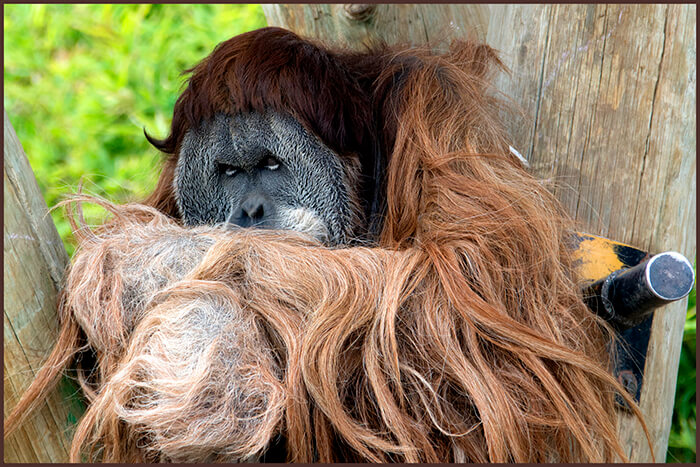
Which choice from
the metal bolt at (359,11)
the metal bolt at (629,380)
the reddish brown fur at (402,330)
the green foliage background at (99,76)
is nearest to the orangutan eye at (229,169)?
the reddish brown fur at (402,330)

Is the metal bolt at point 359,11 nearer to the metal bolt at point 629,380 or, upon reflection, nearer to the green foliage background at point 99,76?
the metal bolt at point 629,380

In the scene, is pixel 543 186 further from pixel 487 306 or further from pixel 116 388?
pixel 116 388

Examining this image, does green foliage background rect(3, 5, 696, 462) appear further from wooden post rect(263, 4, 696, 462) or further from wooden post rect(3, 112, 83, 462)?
wooden post rect(263, 4, 696, 462)

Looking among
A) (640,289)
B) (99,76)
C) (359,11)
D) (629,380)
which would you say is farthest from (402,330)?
(99,76)

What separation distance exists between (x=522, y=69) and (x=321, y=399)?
1.03 meters

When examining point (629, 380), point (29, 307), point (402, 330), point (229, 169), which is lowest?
point (629, 380)

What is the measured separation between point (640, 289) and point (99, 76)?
10.6ft

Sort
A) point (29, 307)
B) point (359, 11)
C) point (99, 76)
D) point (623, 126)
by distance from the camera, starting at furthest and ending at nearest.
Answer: point (99, 76), point (359, 11), point (623, 126), point (29, 307)

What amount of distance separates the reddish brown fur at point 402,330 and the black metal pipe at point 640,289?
0.05 m

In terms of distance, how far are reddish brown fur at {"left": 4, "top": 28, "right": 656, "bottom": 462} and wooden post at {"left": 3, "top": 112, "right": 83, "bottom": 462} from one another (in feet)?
0.20

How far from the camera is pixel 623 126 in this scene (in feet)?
5.68

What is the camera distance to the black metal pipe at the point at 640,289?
1.44m

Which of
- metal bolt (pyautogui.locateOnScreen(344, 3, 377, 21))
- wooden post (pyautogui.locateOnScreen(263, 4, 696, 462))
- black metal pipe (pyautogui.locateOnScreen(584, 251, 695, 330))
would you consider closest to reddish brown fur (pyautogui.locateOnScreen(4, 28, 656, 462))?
black metal pipe (pyautogui.locateOnScreen(584, 251, 695, 330))

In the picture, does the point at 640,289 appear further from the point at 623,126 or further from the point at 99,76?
the point at 99,76
